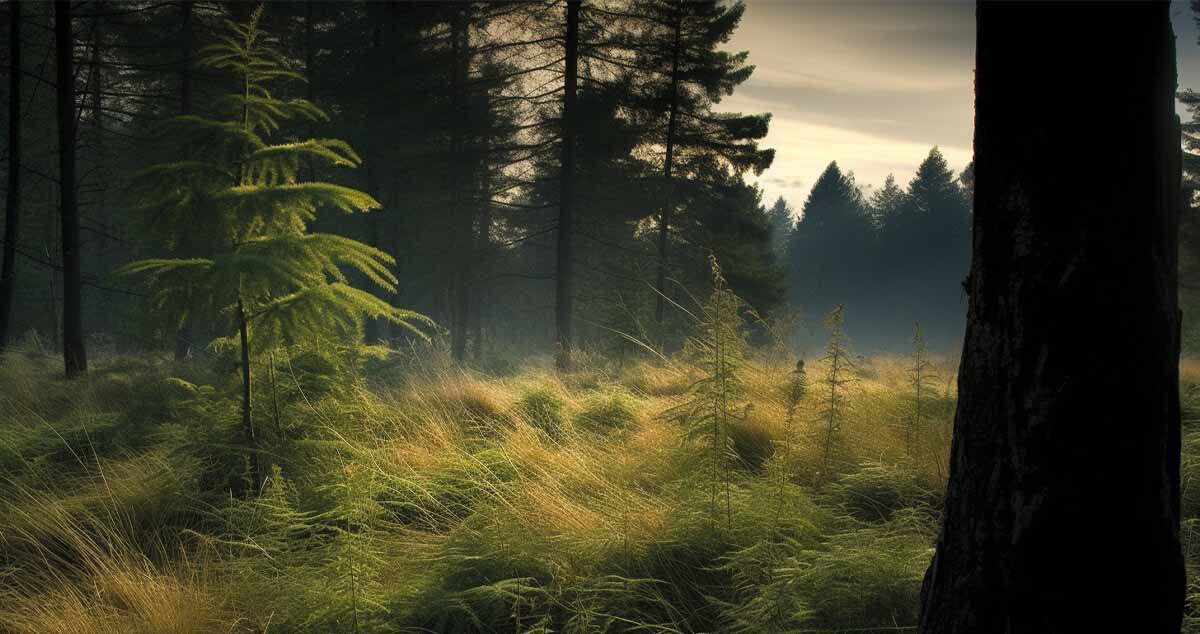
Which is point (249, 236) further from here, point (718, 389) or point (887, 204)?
point (887, 204)

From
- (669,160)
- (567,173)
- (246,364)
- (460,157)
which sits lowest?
(246,364)

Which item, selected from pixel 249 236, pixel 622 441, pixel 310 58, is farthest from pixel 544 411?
pixel 310 58

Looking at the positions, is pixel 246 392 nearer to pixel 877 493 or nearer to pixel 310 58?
pixel 877 493

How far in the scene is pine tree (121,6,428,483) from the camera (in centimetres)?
405

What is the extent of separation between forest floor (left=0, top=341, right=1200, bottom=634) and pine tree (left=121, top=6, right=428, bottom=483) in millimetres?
582

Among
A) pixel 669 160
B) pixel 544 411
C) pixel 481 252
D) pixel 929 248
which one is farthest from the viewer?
pixel 929 248

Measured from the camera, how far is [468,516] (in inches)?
143

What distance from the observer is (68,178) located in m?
9.52

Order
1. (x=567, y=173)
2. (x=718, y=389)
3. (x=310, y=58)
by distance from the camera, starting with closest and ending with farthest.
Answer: (x=718, y=389)
(x=567, y=173)
(x=310, y=58)

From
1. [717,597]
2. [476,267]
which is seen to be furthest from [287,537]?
[476,267]

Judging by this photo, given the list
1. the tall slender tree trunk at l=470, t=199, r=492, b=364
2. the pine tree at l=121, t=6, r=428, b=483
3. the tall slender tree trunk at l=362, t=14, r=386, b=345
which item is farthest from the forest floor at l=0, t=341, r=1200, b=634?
the tall slender tree trunk at l=470, t=199, r=492, b=364

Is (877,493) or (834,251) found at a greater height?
(834,251)

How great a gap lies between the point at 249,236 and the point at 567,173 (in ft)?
29.6

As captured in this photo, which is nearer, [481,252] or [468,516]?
[468,516]
